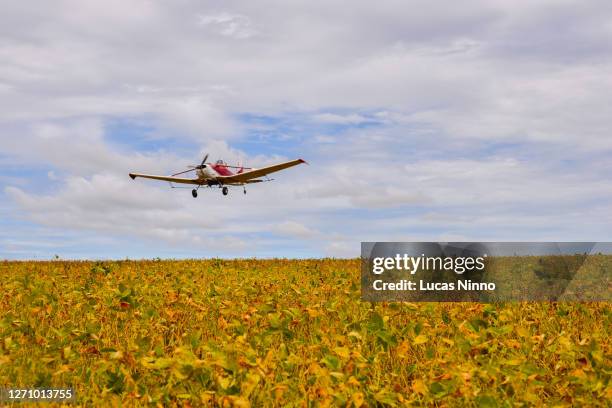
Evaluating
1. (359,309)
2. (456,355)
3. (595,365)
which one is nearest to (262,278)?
(359,309)

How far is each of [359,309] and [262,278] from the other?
6751 mm

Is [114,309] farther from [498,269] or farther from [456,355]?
[498,269]

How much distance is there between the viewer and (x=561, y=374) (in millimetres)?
7137

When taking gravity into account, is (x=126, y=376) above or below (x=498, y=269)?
below

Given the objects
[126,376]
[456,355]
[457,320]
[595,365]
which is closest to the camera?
[126,376]

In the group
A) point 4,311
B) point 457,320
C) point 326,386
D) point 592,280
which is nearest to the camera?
point 326,386

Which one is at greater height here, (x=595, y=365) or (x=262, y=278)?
(x=262, y=278)

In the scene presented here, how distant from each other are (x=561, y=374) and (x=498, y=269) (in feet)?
35.3

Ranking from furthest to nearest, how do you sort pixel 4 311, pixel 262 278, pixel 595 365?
pixel 262 278
pixel 4 311
pixel 595 365

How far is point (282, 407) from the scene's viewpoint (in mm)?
5801

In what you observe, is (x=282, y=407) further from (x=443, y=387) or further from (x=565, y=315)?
(x=565, y=315)

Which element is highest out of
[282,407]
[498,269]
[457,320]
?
[498,269]

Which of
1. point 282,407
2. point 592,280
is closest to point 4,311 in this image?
point 282,407

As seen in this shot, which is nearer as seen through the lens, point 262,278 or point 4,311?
point 4,311
